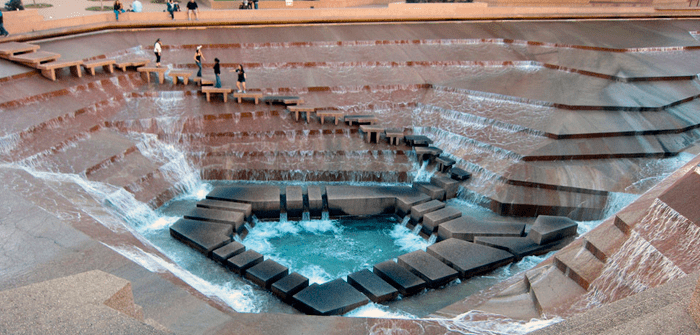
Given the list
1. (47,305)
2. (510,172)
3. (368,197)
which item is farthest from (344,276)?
(47,305)

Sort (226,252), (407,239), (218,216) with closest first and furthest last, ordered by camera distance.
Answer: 1. (226,252)
2. (218,216)
3. (407,239)

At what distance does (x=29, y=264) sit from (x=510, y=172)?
366 inches

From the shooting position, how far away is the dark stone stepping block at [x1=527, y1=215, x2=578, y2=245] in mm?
9472

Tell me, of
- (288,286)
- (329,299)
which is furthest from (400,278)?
(288,286)

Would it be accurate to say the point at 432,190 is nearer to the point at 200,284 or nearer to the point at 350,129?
the point at 350,129

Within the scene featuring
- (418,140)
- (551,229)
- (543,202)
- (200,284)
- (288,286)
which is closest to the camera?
(200,284)

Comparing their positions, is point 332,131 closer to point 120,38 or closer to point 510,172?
point 510,172

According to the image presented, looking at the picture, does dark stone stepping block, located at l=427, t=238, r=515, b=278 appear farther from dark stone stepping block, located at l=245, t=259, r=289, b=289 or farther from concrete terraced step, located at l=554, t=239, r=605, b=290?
dark stone stepping block, located at l=245, t=259, r=289, b=289

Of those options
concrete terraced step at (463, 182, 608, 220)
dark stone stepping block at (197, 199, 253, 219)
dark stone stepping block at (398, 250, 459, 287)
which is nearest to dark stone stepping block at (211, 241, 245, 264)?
dark stone stepping block at (197, 199, 253, 219)

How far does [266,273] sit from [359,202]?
3.37 metres

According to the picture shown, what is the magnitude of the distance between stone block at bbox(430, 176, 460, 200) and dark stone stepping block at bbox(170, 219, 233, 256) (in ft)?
15.9

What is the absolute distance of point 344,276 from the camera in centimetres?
916

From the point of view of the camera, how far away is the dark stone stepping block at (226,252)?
29.4 feet

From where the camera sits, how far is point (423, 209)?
10.8 meters
